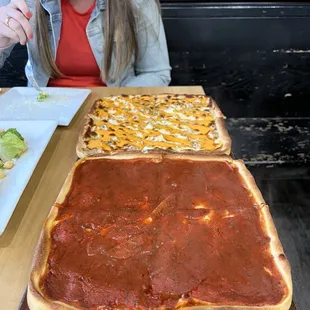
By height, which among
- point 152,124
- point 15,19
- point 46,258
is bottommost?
point 152,124

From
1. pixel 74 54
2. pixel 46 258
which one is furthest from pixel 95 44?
pixel 46 258

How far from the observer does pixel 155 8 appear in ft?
7.77

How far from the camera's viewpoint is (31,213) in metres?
1.23

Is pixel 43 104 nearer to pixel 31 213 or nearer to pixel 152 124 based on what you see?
pixel 152 124

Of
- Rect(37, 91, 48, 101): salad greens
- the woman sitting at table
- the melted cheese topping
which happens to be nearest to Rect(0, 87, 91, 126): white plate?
Rect(37, 91, 48, 101): salad greens

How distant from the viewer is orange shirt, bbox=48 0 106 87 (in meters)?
2.25

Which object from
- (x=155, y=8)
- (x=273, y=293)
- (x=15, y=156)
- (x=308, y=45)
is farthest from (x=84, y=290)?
(x=308, y=45)

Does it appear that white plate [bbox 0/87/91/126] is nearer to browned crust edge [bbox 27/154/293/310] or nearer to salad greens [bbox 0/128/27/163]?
salad greens [bbox 0/128/27/163]

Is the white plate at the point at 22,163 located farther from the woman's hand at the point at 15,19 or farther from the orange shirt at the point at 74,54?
the orange shirt at the point at 74,54

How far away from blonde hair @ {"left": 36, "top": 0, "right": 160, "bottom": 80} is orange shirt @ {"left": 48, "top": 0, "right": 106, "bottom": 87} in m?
0.07

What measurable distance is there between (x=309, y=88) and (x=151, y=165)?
3.06 m

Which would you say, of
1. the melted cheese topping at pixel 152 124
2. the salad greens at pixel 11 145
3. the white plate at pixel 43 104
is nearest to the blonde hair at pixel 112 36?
the white plate at pixel 43 104

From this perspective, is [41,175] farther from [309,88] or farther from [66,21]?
[309,88]

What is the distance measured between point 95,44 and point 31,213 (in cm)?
129
